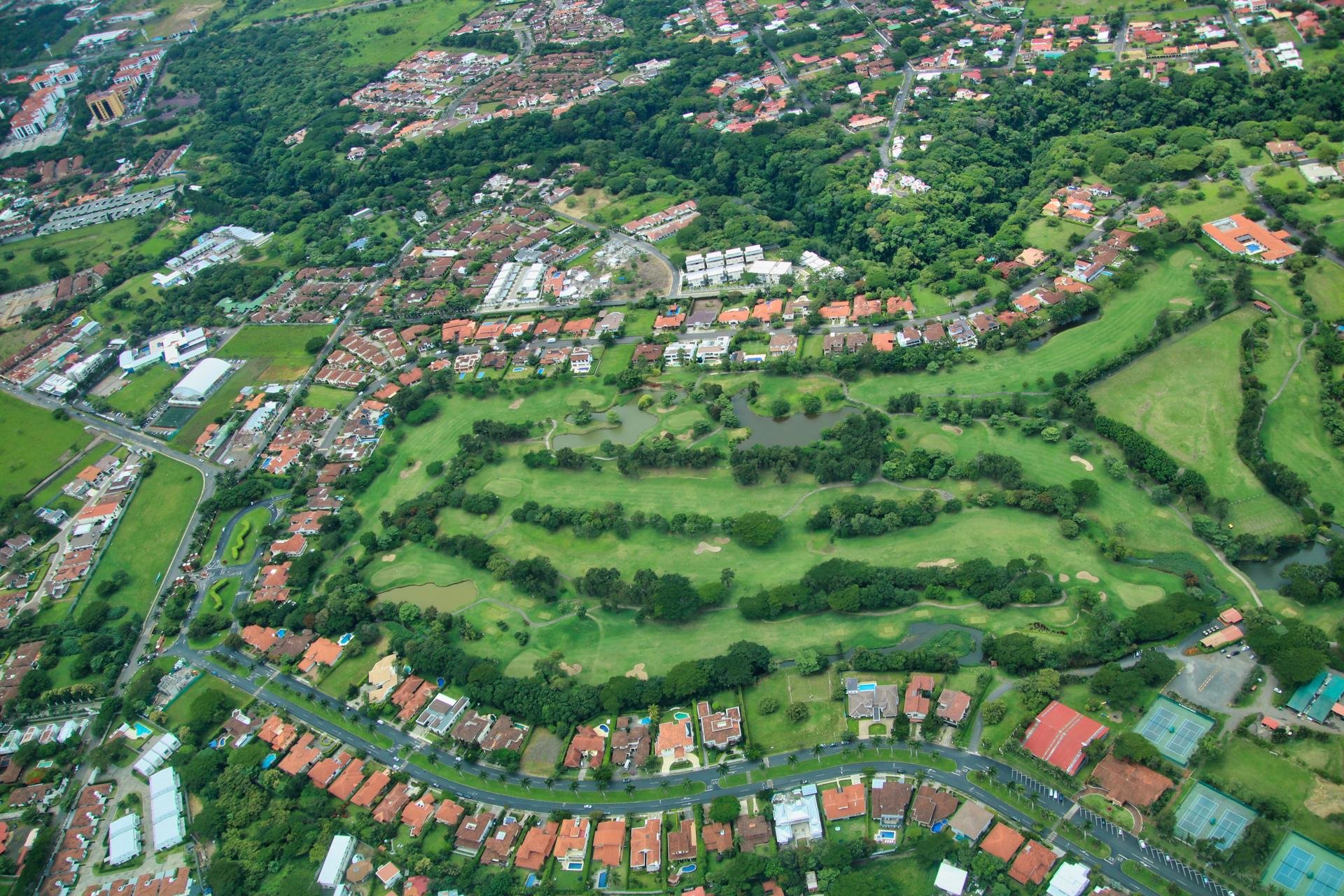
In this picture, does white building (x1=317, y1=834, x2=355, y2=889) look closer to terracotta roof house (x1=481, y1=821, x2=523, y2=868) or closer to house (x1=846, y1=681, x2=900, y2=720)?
terracotta roof house (x1=481, y1=821, x2=523, y2=868)

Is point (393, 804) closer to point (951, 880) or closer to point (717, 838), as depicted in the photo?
point (717, 838)

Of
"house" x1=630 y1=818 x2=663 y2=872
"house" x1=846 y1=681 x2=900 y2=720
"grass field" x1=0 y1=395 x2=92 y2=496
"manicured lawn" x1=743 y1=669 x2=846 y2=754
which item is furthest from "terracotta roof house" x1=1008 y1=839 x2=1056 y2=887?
"grass field" x1=0 y1=395 x2=92 y2=496

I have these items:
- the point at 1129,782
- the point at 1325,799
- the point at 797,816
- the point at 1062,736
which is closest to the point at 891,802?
the point at 797,816

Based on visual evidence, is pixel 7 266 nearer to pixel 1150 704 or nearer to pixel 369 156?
pixel 369 156

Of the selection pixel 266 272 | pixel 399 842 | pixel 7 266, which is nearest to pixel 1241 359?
pixel 399 842

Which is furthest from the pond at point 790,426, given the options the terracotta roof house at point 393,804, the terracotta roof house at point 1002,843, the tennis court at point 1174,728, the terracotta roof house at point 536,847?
the terracotta roof house at point 393,804

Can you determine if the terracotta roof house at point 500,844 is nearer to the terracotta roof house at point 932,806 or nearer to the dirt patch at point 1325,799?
the terracotta roof house at point 932,806
